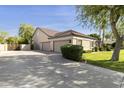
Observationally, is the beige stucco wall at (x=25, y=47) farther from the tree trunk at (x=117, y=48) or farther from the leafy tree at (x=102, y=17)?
the tree trunk at (x=117, y=48)

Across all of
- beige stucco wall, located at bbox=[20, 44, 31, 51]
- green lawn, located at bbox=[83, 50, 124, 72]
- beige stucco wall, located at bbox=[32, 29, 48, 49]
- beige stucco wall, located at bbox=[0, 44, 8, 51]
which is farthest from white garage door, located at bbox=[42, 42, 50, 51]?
beige stucco wall, located at bbox=[0, 44, 8, 51]

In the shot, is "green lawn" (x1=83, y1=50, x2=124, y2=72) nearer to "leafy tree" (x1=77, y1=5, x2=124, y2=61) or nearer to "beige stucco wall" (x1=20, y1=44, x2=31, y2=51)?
"leafy tree" (x1=77, y1=5, x2=124, y2=61)

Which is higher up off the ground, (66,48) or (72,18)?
(72,18)

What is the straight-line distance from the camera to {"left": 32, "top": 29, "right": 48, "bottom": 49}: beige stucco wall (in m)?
27.8

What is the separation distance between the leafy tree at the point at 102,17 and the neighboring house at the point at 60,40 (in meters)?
2.98

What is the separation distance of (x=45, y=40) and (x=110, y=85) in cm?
1941

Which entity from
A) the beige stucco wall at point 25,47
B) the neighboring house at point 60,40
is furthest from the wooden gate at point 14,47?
the neighboring house at point 60,40

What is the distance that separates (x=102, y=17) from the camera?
1664cm

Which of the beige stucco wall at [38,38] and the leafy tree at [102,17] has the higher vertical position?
the leafy tree at [102,17]

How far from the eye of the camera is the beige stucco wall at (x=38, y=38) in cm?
2784

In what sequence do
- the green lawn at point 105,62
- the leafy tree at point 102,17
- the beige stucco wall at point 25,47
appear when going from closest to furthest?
the green lawn at point 105,62 < the leafy tree at point 102,17 < the beige stucco wall at point 25,47
